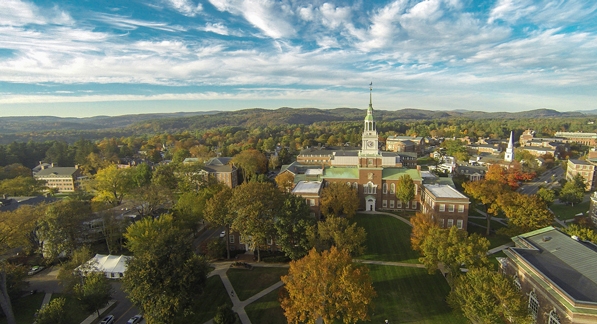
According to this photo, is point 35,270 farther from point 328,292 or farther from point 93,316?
point 328,292

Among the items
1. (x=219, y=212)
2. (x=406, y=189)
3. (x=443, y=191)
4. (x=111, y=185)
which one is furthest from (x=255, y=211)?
(x=111, y=185)

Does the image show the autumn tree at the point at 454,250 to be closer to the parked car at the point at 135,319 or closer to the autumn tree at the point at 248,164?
the parked car at the point at 135,319

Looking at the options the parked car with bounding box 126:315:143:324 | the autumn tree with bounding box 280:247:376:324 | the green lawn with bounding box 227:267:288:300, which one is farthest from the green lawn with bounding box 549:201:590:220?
the parked car with bounding box 126:315:143:324

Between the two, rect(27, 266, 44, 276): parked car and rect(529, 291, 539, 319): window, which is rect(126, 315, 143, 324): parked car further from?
rect(529, 291, 539, 319): window

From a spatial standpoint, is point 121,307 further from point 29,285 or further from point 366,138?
point 366,138

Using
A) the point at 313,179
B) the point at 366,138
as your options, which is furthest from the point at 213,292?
the point at 366,138

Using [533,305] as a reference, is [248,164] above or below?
above

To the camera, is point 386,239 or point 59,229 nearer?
point 59,229
